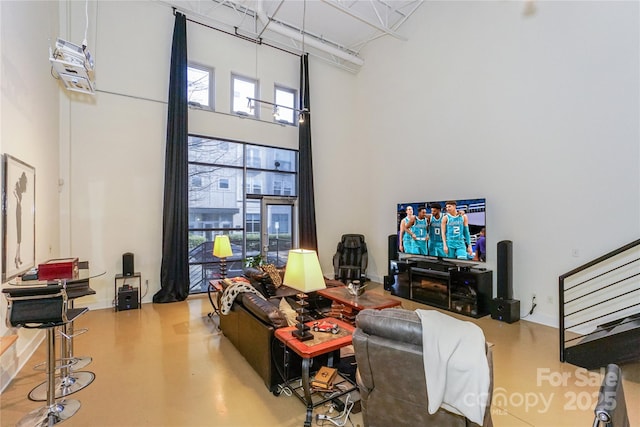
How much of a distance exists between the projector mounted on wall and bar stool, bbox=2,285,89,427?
2734 millimetres

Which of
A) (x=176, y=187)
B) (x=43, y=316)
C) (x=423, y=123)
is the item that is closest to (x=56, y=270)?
(x=43, y=316)

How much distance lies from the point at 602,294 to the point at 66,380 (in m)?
6.27

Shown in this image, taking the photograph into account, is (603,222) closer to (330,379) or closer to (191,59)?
(330,379)

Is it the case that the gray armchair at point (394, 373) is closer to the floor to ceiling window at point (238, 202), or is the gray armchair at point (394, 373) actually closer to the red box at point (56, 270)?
the red box at point (56, 270)

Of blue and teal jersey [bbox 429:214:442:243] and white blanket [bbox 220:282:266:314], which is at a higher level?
blue and teal jersey [bbox 429:214:442:243]

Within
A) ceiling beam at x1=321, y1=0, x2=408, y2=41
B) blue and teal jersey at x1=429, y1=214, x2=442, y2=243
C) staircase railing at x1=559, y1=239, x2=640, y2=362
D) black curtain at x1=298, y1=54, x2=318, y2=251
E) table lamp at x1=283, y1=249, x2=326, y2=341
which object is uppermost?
ceiling beam at x1=321, y1=0, x2=408, y2=41

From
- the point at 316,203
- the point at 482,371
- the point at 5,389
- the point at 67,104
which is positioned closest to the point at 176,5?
the point at 67,104

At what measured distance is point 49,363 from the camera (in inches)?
89.2

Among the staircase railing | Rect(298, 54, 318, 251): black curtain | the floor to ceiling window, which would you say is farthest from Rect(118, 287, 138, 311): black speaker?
the staircase railing

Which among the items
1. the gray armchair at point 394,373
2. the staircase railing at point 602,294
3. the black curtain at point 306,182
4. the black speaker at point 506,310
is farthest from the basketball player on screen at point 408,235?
the gray armchair at point 394,373

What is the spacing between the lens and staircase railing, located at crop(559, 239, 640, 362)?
3.57m

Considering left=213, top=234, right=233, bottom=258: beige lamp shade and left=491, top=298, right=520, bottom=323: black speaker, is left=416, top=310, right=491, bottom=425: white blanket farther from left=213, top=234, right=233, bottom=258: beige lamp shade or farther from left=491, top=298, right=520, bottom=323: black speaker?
left=213, top=234, right=233, bottom=258: beige lamp shade

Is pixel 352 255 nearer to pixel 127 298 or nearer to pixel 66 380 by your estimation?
pixel 127 298

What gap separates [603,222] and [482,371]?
3752 mm
